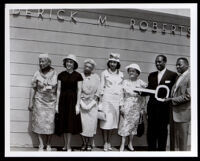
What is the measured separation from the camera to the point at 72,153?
347 cm

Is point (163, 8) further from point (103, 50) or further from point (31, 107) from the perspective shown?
point (31, 107)

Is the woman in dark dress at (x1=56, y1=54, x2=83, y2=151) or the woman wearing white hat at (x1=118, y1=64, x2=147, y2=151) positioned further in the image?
the woman wearing white hat at (x1=118, y1=64, x2=147, y2=151)

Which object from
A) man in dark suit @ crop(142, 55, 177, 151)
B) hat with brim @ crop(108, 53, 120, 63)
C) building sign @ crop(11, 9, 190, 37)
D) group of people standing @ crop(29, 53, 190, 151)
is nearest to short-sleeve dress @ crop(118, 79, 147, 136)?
group of people standing @ crop(29, 53, 190, 151)

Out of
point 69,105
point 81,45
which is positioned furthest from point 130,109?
point 81,45

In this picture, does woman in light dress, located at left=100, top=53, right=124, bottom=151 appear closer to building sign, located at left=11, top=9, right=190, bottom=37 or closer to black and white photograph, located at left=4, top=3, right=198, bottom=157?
black and white photograph, located at left=4, top=3, right=198, bottom=157

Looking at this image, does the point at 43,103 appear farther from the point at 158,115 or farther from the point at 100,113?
the point at 158,115

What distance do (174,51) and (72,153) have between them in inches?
64.0

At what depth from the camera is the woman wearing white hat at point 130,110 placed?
3.56 m

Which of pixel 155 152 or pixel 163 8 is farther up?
pixel 163 8

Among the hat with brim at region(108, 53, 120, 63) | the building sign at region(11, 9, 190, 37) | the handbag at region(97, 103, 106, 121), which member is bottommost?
the handbag at region(97, 103, 106, 121)

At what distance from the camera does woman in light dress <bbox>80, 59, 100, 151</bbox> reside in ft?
11.5

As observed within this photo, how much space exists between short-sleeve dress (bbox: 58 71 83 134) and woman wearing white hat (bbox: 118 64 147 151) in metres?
0.49
